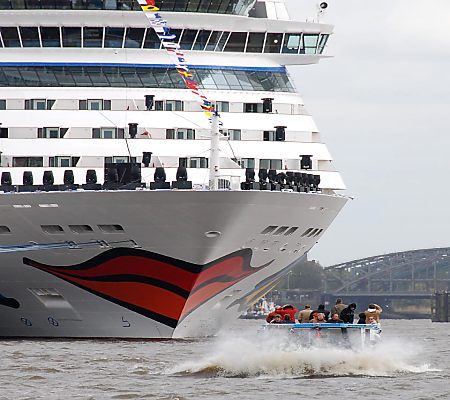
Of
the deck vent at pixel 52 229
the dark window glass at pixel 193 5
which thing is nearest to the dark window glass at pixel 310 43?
the dark window glass at pixel 193 5

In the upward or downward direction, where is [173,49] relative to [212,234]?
upward

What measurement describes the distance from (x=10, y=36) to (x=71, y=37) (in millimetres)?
2012

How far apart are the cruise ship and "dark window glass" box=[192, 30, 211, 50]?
0.05m

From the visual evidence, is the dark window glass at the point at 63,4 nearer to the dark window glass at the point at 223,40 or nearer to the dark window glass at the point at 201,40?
the dark window glass at the point at 201,40

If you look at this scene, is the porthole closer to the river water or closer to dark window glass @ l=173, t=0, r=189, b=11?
the river water

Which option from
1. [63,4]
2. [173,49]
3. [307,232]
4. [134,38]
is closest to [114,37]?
[134,38]

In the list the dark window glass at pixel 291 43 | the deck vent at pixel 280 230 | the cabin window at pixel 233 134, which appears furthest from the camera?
the dark window glass at pixel 291 43

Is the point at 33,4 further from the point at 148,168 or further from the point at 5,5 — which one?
the point at 148,168

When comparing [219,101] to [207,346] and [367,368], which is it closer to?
[207,346]

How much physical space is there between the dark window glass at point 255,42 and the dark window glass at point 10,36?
7.72m

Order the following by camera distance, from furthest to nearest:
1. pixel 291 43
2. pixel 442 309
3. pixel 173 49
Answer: pixel 442 309
pixel 291 43
pixel 173 49

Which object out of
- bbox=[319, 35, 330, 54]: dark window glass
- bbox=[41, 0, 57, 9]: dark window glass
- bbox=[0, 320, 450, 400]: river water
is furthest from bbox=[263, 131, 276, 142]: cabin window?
bbox=[0, 320, 450, 400]: river water

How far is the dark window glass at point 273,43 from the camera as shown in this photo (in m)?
52.8

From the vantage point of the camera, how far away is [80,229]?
4644cm
